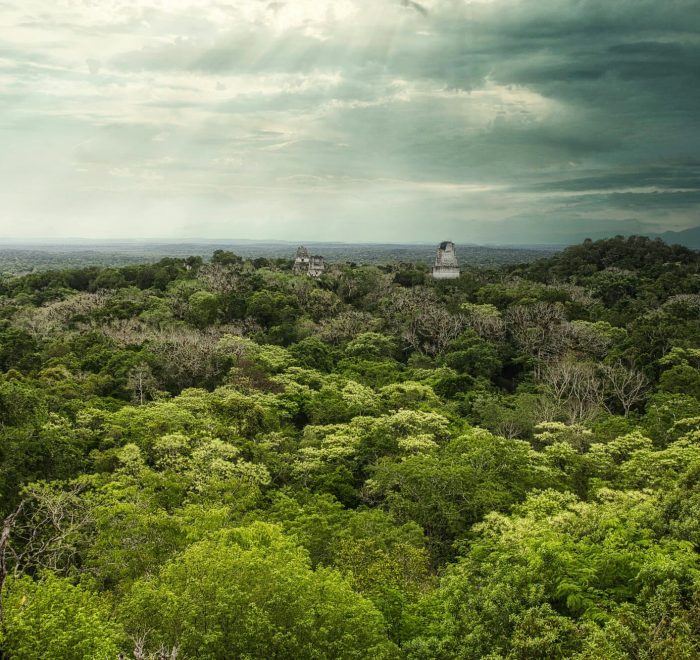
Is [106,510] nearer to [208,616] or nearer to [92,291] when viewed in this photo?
[208,616]

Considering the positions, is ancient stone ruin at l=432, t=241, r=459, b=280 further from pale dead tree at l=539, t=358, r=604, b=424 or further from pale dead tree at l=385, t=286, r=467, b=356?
pale dead tree at l=539, t=358, r=604, b=424

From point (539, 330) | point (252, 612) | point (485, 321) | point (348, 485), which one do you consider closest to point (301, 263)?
point (485, 321)

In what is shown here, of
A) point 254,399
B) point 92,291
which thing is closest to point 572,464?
point 254,399

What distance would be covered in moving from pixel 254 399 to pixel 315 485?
8.37m

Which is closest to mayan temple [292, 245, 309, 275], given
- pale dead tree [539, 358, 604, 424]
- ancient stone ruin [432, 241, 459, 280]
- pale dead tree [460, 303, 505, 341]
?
ancient stone ruin [432, 241, 459, 280]

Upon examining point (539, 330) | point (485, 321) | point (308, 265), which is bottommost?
point (539, 330)

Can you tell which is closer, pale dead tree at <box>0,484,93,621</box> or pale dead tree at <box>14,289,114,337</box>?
pale dead tree at <box>0,484,93,621</box>

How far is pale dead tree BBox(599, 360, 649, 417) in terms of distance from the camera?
40250 mm

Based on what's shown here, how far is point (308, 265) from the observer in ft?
304

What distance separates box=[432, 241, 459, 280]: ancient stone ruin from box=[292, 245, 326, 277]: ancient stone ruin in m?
16.6

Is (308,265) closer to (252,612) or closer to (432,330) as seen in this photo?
(432,330)

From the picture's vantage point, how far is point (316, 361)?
1855 inches

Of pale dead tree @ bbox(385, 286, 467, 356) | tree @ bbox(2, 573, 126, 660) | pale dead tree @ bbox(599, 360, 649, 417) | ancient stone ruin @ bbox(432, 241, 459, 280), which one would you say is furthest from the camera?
ancient stone ruin @ bbox(432, 241, 459, 280)

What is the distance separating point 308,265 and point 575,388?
188 ft
